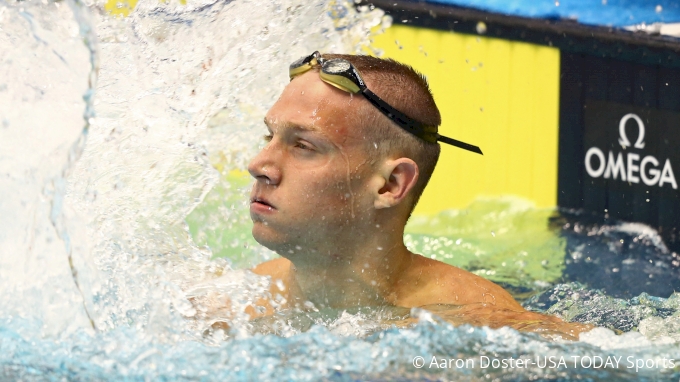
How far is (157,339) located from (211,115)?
1.32 metres

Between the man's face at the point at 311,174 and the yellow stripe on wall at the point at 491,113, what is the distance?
108 inches

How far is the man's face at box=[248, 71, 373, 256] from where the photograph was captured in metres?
1.87

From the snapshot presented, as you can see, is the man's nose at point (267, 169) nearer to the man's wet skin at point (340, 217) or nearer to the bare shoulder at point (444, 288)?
the man's wet skin at point (340, 217)

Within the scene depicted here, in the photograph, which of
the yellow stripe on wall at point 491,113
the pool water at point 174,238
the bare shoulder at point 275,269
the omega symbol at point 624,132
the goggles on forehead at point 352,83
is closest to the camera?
the pool water at point 174,238

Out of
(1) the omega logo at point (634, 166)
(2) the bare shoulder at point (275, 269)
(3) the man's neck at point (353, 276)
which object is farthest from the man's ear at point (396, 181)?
(1) the omega logo at point (634, 166)

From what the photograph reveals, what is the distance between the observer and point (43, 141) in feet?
6.91

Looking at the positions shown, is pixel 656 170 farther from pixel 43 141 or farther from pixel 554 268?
pixel 43 141

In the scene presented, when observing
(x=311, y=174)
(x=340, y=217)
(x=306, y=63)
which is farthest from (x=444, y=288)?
(x=306, y=63)

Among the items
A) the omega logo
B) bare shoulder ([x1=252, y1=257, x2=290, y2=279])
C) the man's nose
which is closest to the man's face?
the man's nose

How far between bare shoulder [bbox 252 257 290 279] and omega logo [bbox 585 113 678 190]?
300 cm

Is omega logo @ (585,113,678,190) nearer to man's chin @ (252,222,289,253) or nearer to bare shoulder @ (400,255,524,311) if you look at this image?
bare shoulder @ (400,255,524,311)

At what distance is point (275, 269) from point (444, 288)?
1.68 feet

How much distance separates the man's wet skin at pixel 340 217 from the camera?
1.88 m

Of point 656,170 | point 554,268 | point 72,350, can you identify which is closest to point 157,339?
point 72,350
